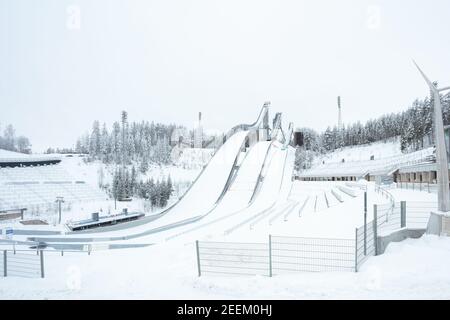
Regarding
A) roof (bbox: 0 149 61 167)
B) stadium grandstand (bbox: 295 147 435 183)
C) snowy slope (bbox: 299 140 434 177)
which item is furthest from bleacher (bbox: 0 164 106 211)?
snowy slope (bbox: 299 140 434 177)

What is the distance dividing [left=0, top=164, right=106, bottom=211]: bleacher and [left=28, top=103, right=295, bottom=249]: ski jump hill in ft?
43.9

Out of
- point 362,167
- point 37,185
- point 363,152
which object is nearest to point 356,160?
point 362,167

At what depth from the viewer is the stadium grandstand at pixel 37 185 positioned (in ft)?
84.5

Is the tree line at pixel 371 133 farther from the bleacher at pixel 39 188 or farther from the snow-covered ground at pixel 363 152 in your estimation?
the bleacher at pixel 39 188

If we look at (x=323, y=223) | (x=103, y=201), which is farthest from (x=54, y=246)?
(x=103, y=201)

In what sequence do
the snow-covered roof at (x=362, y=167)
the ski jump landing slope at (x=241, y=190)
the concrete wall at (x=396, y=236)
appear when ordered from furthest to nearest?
the snow-covered roof at (x=362, y=167)
the ski jump landing slope at (x=241, y=190)
the concrete wall at (x=396, y=236)

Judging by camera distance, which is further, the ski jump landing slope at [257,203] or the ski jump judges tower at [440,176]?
the ski jump landing slope at [257,203]

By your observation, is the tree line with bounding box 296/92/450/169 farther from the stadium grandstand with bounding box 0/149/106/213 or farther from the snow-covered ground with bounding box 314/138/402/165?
the stadium grandstand with bounding box 0/149/106/213

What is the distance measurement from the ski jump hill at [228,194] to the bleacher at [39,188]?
13.4 m

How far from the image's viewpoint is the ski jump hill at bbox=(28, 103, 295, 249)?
14367 mm

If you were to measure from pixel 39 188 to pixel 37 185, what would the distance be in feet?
1.53

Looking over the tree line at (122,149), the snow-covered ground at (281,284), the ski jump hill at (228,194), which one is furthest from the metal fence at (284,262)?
the tree line at (122,149)

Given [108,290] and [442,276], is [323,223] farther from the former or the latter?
[108,290]

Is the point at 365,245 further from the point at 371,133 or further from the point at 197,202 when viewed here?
the point at 371,133
